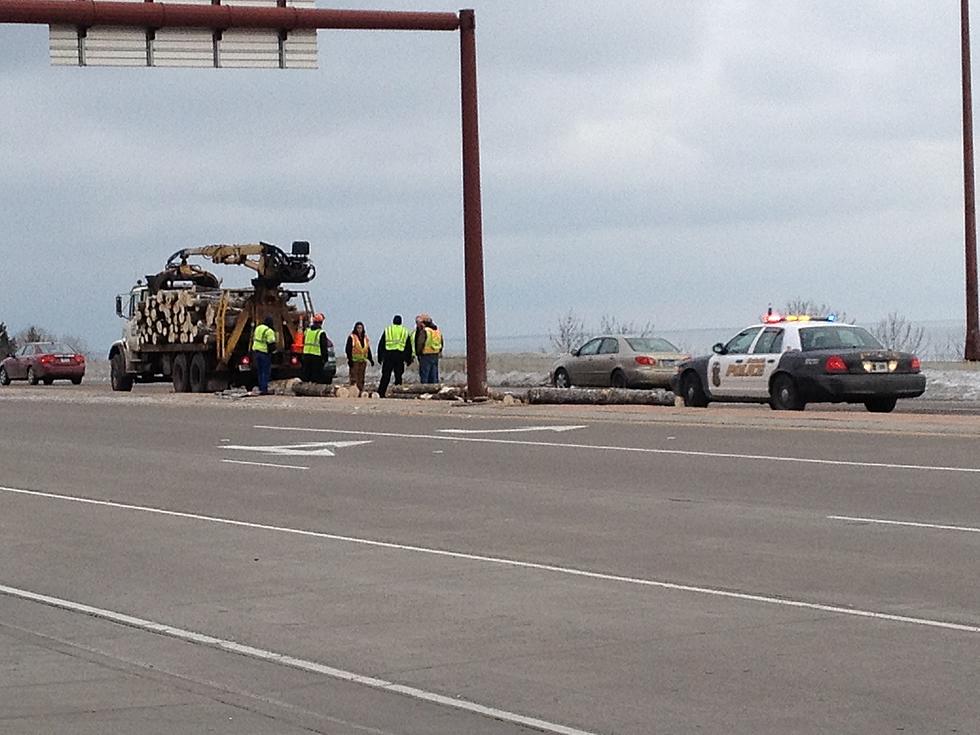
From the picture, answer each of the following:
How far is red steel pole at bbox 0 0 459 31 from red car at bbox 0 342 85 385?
A: 28.9m

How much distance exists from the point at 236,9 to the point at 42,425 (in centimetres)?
884

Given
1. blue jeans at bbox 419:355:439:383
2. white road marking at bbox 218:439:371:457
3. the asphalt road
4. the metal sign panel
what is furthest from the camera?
blue jeans at bbox 419:355:439:383

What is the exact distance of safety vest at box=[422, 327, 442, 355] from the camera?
3525 cm

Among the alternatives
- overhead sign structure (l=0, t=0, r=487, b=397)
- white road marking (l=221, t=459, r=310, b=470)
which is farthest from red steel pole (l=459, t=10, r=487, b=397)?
white road marking (l=221, t=459, r=310, b=470)

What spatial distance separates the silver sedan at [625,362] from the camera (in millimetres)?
35531

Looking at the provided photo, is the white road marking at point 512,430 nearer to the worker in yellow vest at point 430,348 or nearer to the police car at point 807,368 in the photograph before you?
the police car at point 807,368

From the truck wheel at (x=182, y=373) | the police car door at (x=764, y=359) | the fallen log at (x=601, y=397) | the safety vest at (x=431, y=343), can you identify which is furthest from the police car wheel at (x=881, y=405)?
the truck wheel at (x=182, y=373)

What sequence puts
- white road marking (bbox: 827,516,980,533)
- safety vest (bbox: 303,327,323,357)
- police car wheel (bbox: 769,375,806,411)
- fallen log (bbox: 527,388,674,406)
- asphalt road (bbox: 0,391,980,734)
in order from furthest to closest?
safety vest (bbox: 303,327,323,357) < fallen log (bbox: 527,388,674,406) < police car wheel (bbox: 769,375,806,411) < white road marking (bbox: 827,516,980,533) < asphalt road (bbox: 0,391,980,734)

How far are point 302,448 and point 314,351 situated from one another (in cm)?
1454

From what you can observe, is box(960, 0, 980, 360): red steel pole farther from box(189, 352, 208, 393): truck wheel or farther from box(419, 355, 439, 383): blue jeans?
box(189, 352, 208, 393): truck wheel

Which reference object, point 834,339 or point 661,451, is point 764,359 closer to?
point 834,339

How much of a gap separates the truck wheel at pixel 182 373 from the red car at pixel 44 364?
41.2ft

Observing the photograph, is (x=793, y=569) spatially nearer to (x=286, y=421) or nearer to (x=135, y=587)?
(x=135, y=587)

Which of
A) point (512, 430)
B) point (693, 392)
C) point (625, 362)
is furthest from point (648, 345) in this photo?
point (512, 430)
